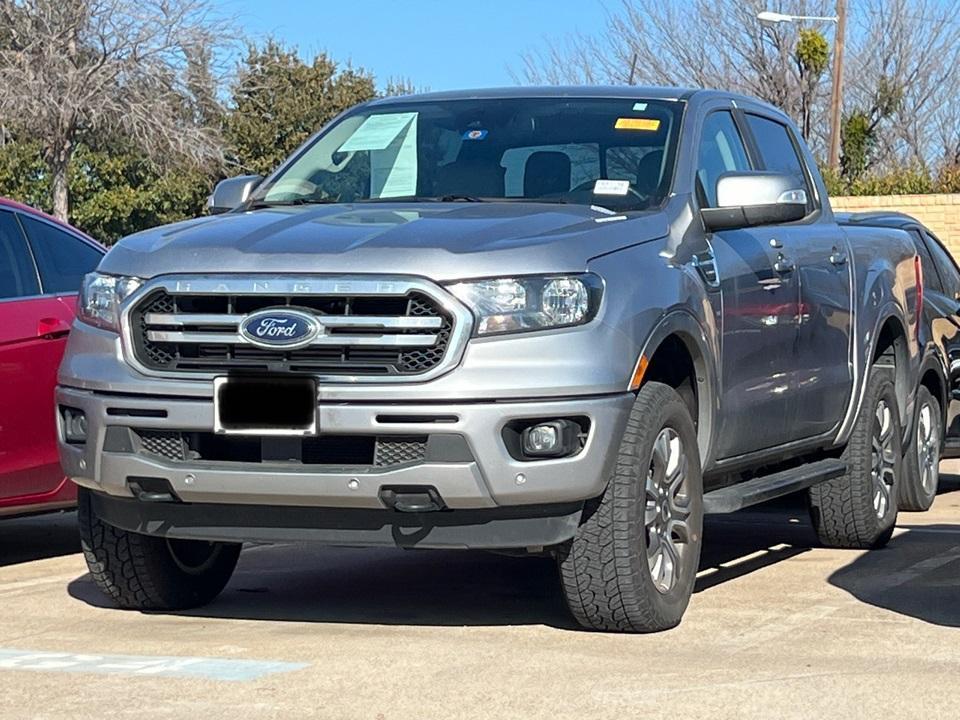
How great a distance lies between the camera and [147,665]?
18.0 feet

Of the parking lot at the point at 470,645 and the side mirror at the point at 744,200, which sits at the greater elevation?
the side mirror at the point at 744,200

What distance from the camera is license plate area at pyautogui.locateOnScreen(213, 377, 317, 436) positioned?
5555 millimetres

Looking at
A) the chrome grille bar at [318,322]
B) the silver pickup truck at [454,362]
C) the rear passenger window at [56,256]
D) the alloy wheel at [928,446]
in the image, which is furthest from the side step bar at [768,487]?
the rear passenger window at [56,256]

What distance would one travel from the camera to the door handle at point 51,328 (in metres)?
7.75

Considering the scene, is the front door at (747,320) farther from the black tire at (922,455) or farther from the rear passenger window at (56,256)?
the rear passenger window at (56,256)

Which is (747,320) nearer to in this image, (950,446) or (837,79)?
(950,446)

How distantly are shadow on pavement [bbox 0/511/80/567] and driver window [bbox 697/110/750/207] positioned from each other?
3.45 meters

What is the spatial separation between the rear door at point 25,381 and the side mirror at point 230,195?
3.49ft

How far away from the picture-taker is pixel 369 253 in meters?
5.64

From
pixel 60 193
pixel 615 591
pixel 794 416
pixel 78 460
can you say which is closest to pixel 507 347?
pixel 615 591

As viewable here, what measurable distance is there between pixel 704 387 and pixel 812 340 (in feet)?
4.19

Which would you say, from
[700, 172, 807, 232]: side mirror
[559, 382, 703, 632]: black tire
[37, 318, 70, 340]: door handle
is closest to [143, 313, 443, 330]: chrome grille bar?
[559, 382, 703, 632]: black tire

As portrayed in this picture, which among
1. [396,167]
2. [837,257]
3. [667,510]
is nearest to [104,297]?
[396,167]

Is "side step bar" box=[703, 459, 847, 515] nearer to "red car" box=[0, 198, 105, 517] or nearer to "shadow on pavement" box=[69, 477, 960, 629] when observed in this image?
"shadow on pavement" box=[69, 477, 960, 629]
